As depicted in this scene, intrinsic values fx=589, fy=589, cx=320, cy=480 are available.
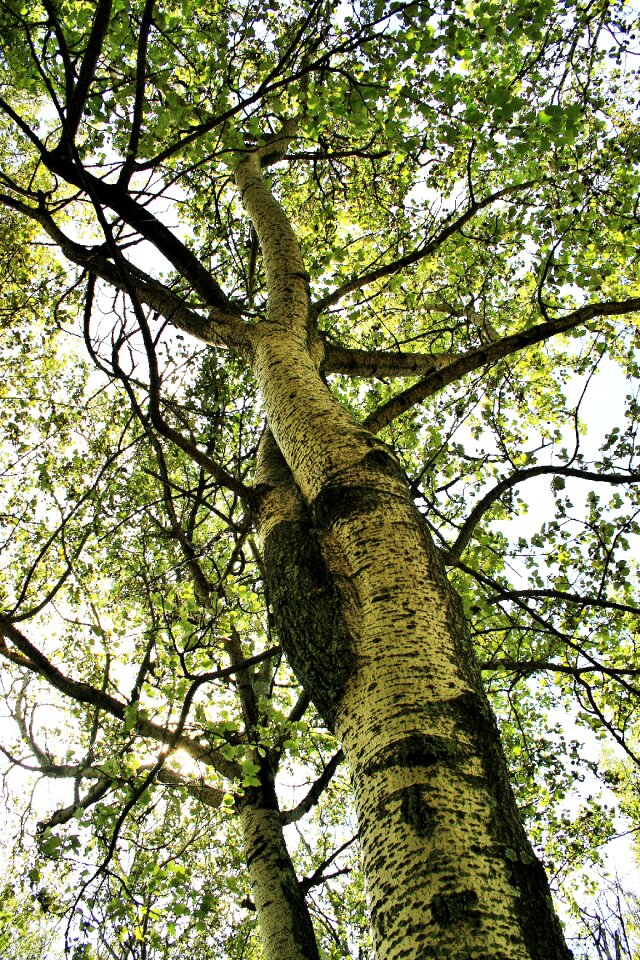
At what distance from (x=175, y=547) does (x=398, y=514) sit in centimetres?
439

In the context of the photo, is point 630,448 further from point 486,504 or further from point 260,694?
point 260,694

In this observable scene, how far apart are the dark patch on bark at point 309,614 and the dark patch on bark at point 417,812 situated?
436mm

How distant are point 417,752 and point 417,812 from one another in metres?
0.15

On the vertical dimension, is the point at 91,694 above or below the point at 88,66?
below

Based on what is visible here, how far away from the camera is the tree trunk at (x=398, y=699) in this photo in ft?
4.10

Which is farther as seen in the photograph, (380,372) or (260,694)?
(260,694)

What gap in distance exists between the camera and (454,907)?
121 cm

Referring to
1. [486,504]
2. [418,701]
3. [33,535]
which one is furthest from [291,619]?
[33,535]

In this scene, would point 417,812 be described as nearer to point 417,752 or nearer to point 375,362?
point 417,752

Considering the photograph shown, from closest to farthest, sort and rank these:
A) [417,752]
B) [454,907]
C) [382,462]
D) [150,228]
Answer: [454,907]
[417,752]
[382,462]
[150,228]

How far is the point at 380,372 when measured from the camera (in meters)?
4.92

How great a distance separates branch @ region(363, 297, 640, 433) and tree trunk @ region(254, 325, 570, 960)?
2.70ft

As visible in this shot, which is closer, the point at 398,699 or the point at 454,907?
the point at 454,907

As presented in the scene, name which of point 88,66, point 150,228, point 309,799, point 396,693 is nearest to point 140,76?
point 88,66
